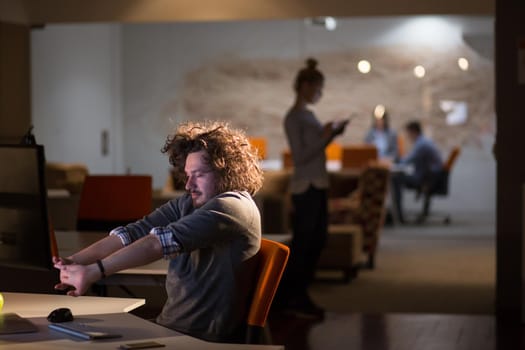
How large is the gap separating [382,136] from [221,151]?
12.0m

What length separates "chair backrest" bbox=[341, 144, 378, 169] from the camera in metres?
14.0

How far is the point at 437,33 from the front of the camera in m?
14.9

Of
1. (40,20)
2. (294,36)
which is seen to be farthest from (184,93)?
(40,20)

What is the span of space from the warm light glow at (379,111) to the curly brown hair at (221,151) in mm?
11994

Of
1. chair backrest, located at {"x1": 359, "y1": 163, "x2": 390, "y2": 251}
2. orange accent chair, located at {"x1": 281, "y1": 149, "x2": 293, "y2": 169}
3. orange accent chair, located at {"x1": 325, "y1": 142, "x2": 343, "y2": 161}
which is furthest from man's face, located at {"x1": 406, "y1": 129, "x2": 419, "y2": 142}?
chair backrest, located at {"x1": 359, "y1": 163, "x2": 390, "y2": 251}

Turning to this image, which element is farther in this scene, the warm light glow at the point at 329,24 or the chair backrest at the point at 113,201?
the warm light glow at the point at 329,24

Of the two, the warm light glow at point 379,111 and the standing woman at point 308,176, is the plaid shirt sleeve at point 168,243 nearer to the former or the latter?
the standing woman at point 308,176

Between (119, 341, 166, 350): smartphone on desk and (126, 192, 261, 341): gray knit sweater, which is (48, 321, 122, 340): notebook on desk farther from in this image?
(126, 192, 261, 341): gray knit sweater

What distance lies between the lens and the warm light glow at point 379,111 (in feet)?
50.2

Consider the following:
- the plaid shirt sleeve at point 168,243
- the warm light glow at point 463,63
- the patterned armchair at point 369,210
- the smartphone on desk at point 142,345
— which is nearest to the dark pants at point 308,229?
the patterned armchair at point 369,210

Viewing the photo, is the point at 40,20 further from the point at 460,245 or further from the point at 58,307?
the point at 58,307

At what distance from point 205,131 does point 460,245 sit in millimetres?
9241

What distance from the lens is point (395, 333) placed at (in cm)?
687

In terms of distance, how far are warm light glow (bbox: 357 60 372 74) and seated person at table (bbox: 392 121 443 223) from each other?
1.19 m
